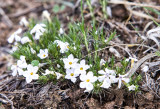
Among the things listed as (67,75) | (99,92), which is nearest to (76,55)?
(67,75)

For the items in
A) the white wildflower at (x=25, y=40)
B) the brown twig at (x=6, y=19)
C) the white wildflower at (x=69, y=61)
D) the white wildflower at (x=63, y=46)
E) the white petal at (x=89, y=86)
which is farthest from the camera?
the brown twig at (x=6, y=19)

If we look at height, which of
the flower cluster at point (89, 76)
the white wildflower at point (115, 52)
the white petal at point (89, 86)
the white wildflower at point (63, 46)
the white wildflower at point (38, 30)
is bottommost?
the white petal at point (89, 86)

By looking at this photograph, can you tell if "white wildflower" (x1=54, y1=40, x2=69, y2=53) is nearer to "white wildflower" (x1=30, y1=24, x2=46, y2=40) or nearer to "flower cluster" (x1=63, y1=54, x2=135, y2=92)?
"flower cluster" (x1=63, y1=54, x2=135, y2=92)

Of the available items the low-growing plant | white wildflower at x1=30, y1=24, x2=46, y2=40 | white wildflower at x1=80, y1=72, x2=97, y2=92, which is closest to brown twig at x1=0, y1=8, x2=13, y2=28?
the low-growing plant

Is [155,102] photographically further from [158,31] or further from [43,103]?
[43,103]

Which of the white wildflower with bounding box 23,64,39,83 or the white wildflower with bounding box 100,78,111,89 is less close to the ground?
the white wildflower with bounding box 23,64,39,83

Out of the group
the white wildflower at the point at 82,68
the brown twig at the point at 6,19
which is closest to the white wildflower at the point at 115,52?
the white wildflower at the point at 82,68

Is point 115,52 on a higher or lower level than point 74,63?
higher

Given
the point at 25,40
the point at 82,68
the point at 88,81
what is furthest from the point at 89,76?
the point at 25,40

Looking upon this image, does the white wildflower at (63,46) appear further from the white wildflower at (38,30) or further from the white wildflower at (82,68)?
the white wildflower at (38,30)

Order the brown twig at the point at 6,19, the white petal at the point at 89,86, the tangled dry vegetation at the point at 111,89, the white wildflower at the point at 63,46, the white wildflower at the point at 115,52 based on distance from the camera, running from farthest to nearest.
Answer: the brown twig at the point at 6,19 → the white wildflower at the point at 115,52 → the white wildflower at the point at 63,46 → the tangled dry vegetation at the point at 111,89 → the white petal at the point at 89,86

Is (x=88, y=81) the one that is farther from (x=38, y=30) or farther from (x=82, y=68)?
(x=38, y=30)
